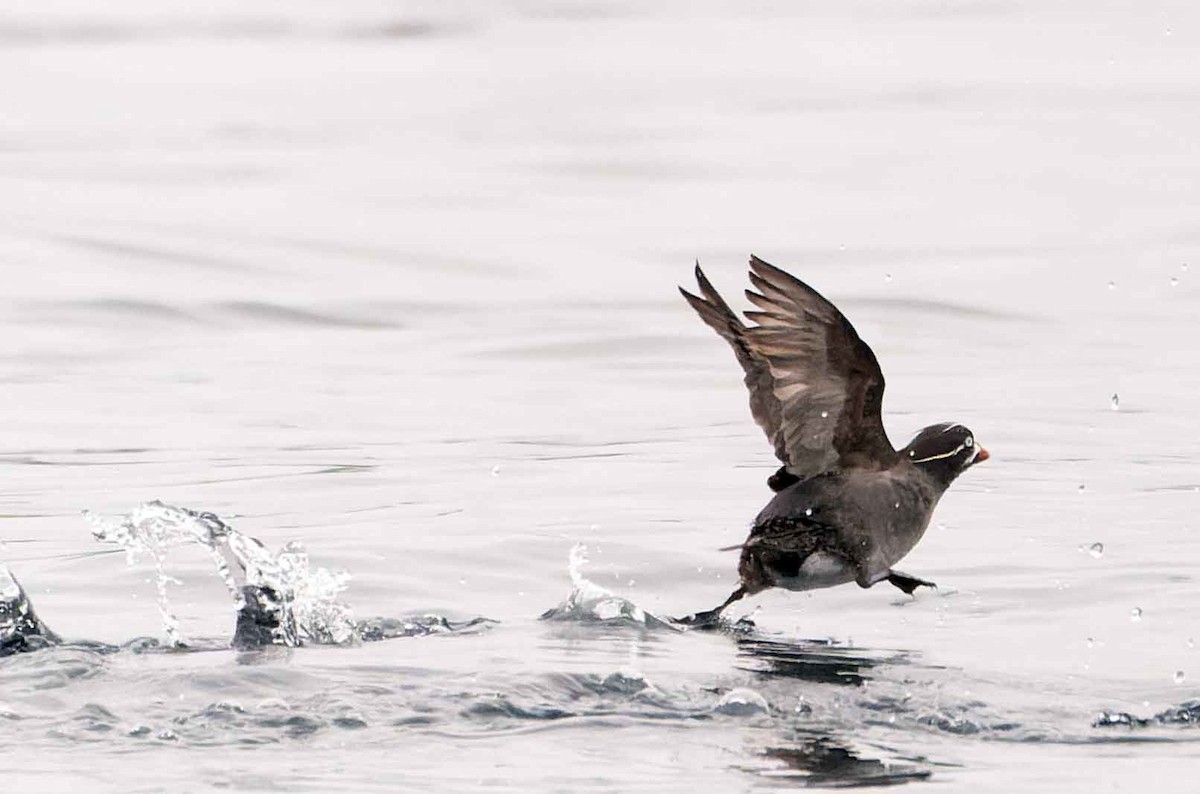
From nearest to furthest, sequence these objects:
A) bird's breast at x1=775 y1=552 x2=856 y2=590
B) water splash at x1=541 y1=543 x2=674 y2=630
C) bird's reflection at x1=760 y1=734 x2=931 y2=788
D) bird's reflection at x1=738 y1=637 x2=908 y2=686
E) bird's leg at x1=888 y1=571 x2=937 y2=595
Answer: bird's reflection at x1=760 y1=734 x2=931 y2=788
bird's reflection at x1=738 y1=637 x2=908 y2=686
bird's breast at x1=775 y1=552 x2=856 y2=590
water splash at x1=541 y1=543 x2=674 y2=630
bird's leg at x1=888 y1=571 x2=937 y2=595

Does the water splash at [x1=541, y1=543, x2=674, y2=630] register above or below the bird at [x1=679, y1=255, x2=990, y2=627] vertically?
below

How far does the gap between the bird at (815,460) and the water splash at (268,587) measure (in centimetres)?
134

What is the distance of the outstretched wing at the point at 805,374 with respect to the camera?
9188mm

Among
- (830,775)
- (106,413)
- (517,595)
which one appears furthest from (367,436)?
(830,775)

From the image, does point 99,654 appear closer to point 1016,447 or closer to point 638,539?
point 638,539

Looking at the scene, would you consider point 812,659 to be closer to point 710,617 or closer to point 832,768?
point 710,617

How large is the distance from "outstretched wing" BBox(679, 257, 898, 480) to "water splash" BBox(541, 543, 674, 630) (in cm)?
75

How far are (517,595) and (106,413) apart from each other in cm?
560

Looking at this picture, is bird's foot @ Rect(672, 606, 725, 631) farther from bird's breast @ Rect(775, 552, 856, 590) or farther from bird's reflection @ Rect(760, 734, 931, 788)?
bird's reflection @ Rect(760, 734, 931, 788)

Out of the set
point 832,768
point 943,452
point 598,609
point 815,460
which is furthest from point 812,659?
point 832,768

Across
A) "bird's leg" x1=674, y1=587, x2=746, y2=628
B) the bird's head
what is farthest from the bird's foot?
the bird's head

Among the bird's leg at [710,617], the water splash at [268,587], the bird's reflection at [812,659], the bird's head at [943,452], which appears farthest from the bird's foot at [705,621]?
the water splash at [268,587]

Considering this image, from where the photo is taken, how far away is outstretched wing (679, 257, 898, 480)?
919 centimetres

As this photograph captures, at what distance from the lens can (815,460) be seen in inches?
380
